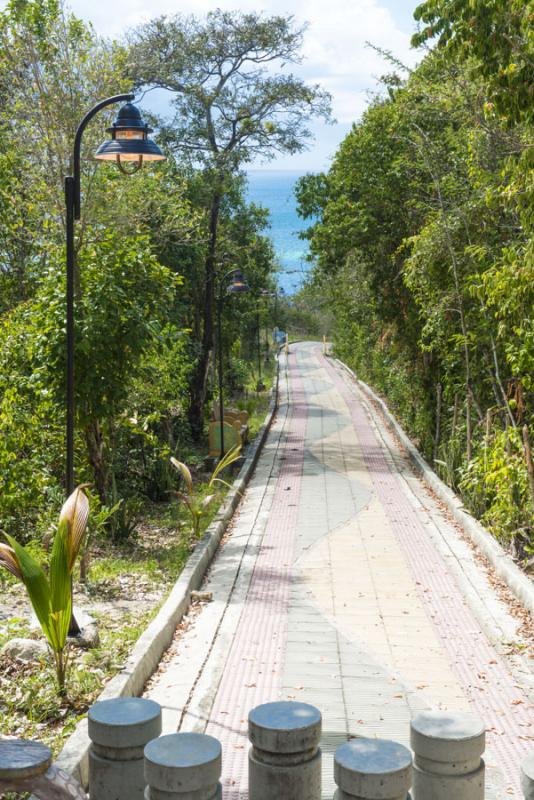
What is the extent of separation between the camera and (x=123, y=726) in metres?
3.23

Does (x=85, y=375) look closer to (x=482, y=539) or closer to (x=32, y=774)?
(x=482, y=539)

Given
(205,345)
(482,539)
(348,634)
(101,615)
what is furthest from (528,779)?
(205,345)

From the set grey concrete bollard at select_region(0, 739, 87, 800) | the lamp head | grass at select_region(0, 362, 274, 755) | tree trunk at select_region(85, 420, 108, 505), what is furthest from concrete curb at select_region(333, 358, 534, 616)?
grey concrete bollard at select_region(0, 739, 87, 800)

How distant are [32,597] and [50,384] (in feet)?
14.0

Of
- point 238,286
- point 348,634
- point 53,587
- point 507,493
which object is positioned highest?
point 238,286

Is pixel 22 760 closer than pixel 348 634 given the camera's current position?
Yes

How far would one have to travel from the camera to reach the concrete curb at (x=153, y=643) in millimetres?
4629

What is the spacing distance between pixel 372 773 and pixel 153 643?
408cm

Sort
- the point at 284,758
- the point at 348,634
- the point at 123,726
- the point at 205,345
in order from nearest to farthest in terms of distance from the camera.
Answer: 1. the point at 284,758
2. the point at 123,726
3. the point at 348,634
4. the point at 205,345

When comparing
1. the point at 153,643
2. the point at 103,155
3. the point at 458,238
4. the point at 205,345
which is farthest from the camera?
the point at 205,345

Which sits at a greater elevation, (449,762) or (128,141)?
(128,141)

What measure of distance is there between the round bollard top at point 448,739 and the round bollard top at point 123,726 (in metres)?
0.92

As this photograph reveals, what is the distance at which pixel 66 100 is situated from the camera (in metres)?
12.1

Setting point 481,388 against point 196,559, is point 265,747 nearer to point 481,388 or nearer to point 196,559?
point 196,559
